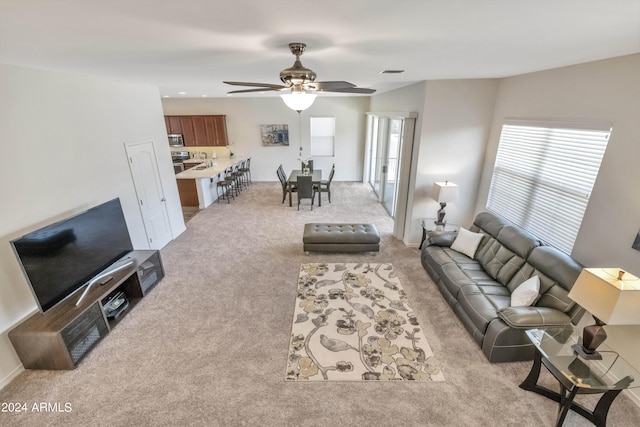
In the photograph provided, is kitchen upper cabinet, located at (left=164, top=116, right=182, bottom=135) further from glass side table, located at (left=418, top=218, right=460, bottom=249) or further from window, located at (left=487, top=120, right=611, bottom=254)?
window, located at (left=487, top=120, right=611, bottom=254)

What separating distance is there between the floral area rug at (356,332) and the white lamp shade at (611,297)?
4.35 feet

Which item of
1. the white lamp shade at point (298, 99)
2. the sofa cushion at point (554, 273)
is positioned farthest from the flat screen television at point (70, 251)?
the sofa cushion at point (554, 273)

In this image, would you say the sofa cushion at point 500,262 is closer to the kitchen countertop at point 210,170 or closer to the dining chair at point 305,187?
the dining chair at point 305,187

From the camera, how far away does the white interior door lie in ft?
14.0

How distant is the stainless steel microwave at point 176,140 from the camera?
8.64 meters

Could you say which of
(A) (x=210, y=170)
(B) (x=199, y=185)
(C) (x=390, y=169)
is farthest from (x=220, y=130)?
(C) (x=390, y=169)

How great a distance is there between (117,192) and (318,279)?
10.2 ft

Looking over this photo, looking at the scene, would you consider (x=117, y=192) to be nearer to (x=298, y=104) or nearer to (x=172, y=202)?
(x=172, y=202)

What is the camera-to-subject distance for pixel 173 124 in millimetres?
8523

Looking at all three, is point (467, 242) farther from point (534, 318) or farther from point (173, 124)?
point (173, 124)

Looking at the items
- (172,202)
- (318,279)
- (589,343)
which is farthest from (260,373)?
(172,202)

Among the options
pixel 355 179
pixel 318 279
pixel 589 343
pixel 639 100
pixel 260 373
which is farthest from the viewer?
pixel 355 179

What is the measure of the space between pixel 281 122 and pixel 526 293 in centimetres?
784

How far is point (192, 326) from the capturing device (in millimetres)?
3162
